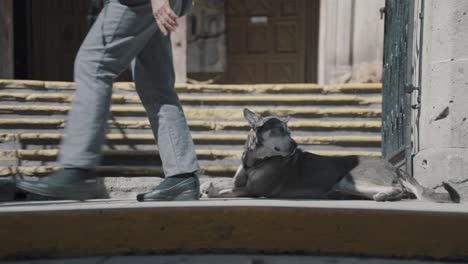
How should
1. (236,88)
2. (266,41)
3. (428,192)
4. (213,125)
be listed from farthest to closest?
(266,41), (236,88), (213,125), (428,192)

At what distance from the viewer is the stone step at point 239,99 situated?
6.48m

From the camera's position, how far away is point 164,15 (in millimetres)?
2852

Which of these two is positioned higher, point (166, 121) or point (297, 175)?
point (166, 121)

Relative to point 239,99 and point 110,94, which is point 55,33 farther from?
point 110,94

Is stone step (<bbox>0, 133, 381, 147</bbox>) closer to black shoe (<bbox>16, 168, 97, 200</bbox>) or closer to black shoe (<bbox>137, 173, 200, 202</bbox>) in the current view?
black shoe (<bbox>137, 173, 200, 202</bbox>)

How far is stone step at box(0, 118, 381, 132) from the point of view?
19.7 feet

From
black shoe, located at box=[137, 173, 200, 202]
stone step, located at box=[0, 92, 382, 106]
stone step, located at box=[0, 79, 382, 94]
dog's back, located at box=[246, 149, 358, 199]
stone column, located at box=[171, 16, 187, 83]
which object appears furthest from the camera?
stone column, located at box=[171, 16, 187, 83]

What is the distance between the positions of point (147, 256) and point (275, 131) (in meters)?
1.48

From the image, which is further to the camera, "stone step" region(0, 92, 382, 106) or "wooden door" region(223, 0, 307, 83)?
"wooden door" region(223, 0, 307, 83)

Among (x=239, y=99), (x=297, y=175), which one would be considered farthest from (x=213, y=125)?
(x=297, y=175)

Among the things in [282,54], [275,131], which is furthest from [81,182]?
[282,54]

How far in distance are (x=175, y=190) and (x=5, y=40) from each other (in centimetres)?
663

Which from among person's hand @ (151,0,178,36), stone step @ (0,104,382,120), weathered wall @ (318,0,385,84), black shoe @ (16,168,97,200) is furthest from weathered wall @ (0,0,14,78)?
person's hand @ (151,0,178,36)

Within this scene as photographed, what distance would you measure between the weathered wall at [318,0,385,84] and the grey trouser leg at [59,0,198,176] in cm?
566
